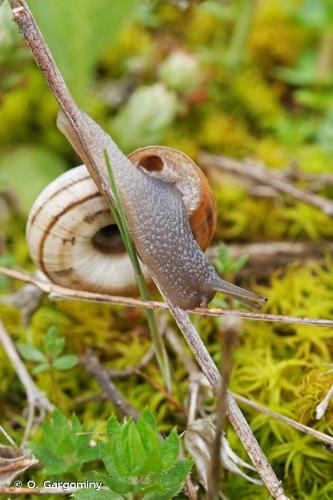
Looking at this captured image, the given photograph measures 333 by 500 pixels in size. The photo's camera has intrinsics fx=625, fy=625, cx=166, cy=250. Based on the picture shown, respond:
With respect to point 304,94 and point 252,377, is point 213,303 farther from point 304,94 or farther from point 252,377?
point 304,94

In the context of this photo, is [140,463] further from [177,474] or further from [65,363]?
[65,363]

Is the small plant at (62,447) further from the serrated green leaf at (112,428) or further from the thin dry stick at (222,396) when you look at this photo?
the thin dry stick at (222,396)

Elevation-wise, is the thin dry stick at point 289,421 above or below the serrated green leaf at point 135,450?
below

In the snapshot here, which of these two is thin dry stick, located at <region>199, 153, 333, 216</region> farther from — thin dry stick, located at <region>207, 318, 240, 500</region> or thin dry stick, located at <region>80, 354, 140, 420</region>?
thin dry stick, located at <region>207, 318, 240, 500</region>

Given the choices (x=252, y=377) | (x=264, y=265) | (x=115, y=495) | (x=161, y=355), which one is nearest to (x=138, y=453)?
(x=115, y=495)

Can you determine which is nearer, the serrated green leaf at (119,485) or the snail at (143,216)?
the serrated green leaf at (119,485)

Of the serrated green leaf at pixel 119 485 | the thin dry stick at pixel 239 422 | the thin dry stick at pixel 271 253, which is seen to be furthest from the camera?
the thin dry stick at pixel 271 253

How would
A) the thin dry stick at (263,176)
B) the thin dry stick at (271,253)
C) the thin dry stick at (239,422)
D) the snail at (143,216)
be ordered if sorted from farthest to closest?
the thin dry stick at (263,176)
the thin dry stick at (271,253)
the snail at (143,216)
the thin dry stick at (239,422)

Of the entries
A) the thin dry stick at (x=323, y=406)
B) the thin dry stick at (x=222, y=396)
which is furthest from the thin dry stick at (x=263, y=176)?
the thin dry stick at (x=222, y=396)
